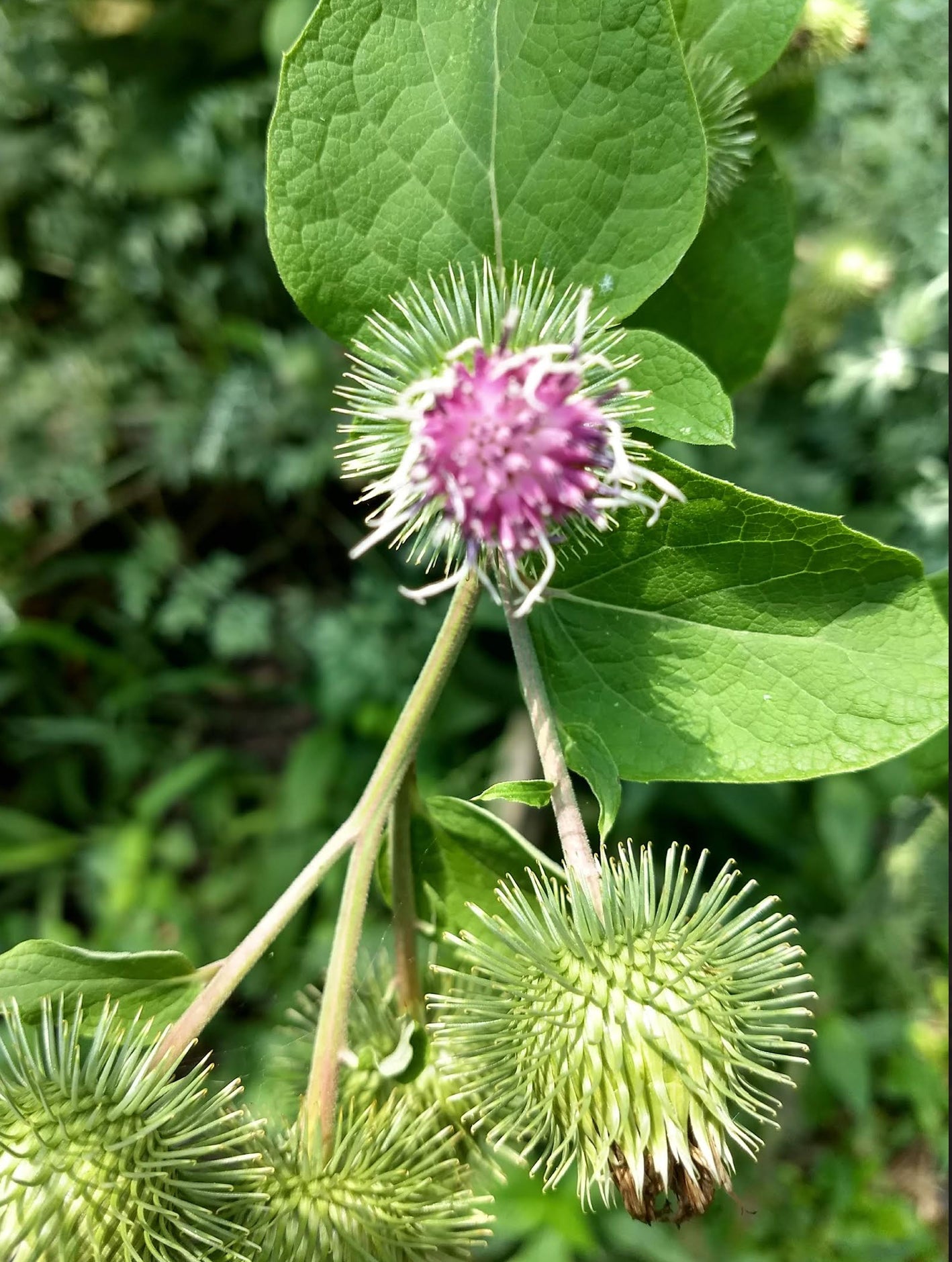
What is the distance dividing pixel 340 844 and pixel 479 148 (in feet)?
2.50

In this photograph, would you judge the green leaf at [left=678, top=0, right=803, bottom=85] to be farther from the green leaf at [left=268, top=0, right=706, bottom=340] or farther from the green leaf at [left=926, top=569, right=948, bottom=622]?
the green leaf at [left=926, top=569, right=948, bottom=622]

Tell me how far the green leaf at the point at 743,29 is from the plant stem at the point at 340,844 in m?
0.66

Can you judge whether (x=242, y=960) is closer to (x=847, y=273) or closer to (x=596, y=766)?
(x=596, y=766)

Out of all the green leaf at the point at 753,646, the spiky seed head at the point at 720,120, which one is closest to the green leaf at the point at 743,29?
the spiky seed head at the point at 720,120

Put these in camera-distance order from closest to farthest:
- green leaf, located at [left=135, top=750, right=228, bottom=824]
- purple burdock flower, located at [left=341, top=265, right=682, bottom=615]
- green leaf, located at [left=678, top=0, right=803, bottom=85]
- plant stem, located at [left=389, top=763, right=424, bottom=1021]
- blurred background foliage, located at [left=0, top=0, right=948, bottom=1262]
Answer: purple burdock flower, located at [left=341, top=265, right=682, bottom=615] < green leaf, located at [left=678, top=0, right=803, bottom=85] < plant stem, located at [left=389, top=763, right=424, bottom=1021] < blurred background foliage, located at [left=0, top=0, right=948, bottom=1262] < green leaf, located at [left=135, top=750, right=228, bottom=824]

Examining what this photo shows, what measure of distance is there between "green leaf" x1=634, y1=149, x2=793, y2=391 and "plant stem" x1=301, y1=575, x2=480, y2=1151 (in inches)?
20.3

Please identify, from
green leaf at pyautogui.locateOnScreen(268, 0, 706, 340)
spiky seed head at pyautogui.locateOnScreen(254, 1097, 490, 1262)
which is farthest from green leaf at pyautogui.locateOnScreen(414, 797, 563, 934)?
green leaf at pyautogui.locateOnScreen(268, 0, 706, 340)

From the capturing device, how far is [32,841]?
284 cm

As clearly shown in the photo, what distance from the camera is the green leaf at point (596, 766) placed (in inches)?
38.8

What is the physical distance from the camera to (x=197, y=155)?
2.46m

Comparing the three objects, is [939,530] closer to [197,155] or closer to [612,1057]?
[612,1057]

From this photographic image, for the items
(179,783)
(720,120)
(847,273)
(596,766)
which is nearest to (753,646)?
(596,766)

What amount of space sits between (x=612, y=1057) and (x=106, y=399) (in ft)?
8.08

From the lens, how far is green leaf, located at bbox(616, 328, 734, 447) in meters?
0.96
